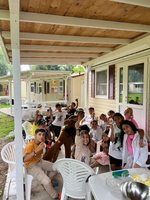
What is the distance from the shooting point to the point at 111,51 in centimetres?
491

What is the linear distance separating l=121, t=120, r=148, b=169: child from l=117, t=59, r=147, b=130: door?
1899 mm

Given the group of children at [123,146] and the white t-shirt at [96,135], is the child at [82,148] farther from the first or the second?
the white t-shirt at [96,135]

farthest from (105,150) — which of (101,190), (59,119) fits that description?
(59,119)

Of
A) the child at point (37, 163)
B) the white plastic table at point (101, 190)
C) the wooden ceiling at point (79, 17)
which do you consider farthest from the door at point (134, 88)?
the child at point (37, 163)

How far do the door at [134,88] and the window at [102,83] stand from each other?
38.9 inches

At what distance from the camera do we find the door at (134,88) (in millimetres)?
4082

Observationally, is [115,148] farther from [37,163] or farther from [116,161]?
[37,163]

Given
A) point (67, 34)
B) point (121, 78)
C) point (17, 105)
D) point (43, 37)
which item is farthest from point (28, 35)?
point (121, 78)

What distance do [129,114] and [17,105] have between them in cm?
232

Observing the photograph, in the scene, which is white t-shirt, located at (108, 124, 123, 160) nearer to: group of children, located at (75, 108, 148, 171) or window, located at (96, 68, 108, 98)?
group of children, located at (75, 108, 148, 171)

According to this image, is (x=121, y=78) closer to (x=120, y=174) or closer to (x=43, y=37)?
(x=43, y=37)

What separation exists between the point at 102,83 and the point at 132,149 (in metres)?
4.25

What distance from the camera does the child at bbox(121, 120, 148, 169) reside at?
6.96 ft

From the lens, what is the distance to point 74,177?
191cm
